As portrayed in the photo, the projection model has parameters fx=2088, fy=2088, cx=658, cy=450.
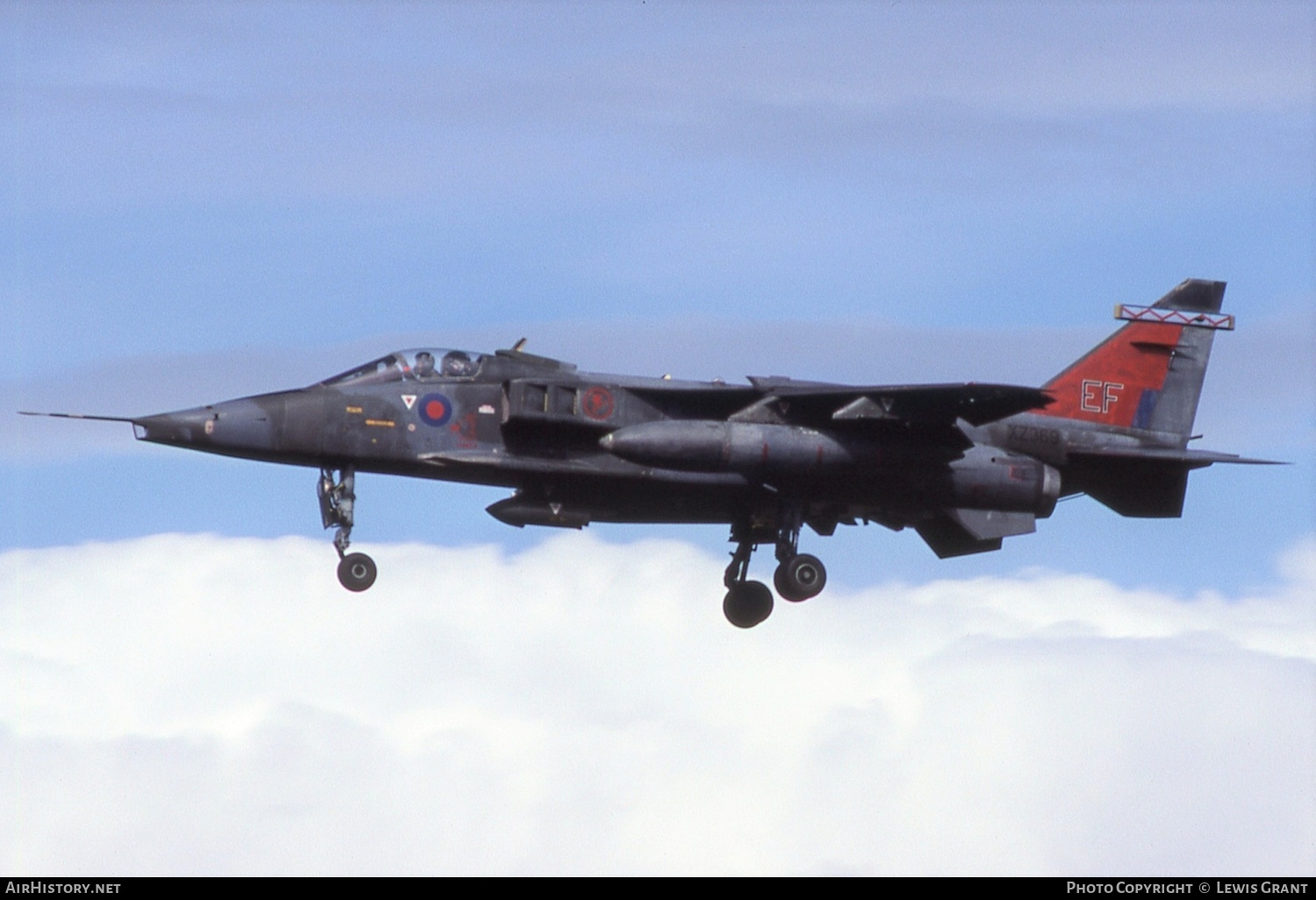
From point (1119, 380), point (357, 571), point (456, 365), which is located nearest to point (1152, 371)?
point (1119, 380)

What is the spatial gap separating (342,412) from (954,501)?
9218mm

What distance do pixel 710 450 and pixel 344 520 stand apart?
5.21 meters

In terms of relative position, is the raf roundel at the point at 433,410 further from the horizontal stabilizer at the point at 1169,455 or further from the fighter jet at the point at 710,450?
the horizontal stabilizer at the point at 1169,455

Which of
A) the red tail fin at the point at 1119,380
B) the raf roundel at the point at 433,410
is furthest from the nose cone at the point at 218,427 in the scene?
the red tail fin at the point at 1119,380

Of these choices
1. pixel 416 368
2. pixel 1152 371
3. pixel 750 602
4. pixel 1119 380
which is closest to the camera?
pixel 416 368

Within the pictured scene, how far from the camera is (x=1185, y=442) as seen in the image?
34.0 metres

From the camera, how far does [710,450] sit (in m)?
29.1

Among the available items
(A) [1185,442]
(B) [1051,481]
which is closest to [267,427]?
(B) [1051,481]

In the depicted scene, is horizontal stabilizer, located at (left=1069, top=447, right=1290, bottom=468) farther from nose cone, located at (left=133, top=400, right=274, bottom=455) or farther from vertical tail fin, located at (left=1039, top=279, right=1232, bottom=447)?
nose cone, located at (left=133, top=400, right=274, bottom=455)

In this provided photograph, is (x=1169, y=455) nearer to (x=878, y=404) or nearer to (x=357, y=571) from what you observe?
(x=878, y=404)
